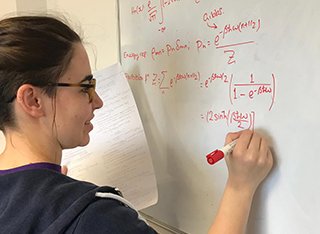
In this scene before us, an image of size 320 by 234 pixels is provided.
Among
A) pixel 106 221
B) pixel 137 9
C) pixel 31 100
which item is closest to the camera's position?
pixel 106 221

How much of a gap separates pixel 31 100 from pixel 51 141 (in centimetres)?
9

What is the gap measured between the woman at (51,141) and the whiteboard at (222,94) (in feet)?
0.19

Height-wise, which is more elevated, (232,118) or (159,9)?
(159,9)

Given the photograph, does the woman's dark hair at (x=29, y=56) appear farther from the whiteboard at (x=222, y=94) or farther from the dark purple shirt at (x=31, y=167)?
the whiteboard at (x=222, y=94)

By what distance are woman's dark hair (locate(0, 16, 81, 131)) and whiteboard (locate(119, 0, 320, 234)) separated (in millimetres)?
325

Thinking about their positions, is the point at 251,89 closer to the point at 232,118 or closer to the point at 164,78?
the point at 232,118

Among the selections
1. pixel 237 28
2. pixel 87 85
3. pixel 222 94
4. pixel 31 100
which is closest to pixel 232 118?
pixel 222 94

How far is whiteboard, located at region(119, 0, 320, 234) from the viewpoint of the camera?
0.80 m

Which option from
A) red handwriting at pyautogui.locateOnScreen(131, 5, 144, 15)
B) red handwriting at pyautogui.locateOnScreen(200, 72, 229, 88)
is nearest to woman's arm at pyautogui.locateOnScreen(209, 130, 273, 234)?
red handwriting at pyautogui.locateOnScreen(200, 72, 229, 88)

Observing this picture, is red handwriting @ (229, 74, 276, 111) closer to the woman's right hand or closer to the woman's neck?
the woman's right hand

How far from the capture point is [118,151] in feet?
4.21

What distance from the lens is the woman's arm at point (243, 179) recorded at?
85cm

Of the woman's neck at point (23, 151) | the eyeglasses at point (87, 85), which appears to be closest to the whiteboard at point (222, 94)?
the eyeglasses at point (87, 85)

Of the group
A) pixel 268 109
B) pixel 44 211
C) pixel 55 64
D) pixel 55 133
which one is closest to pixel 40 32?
pixel 55 64
